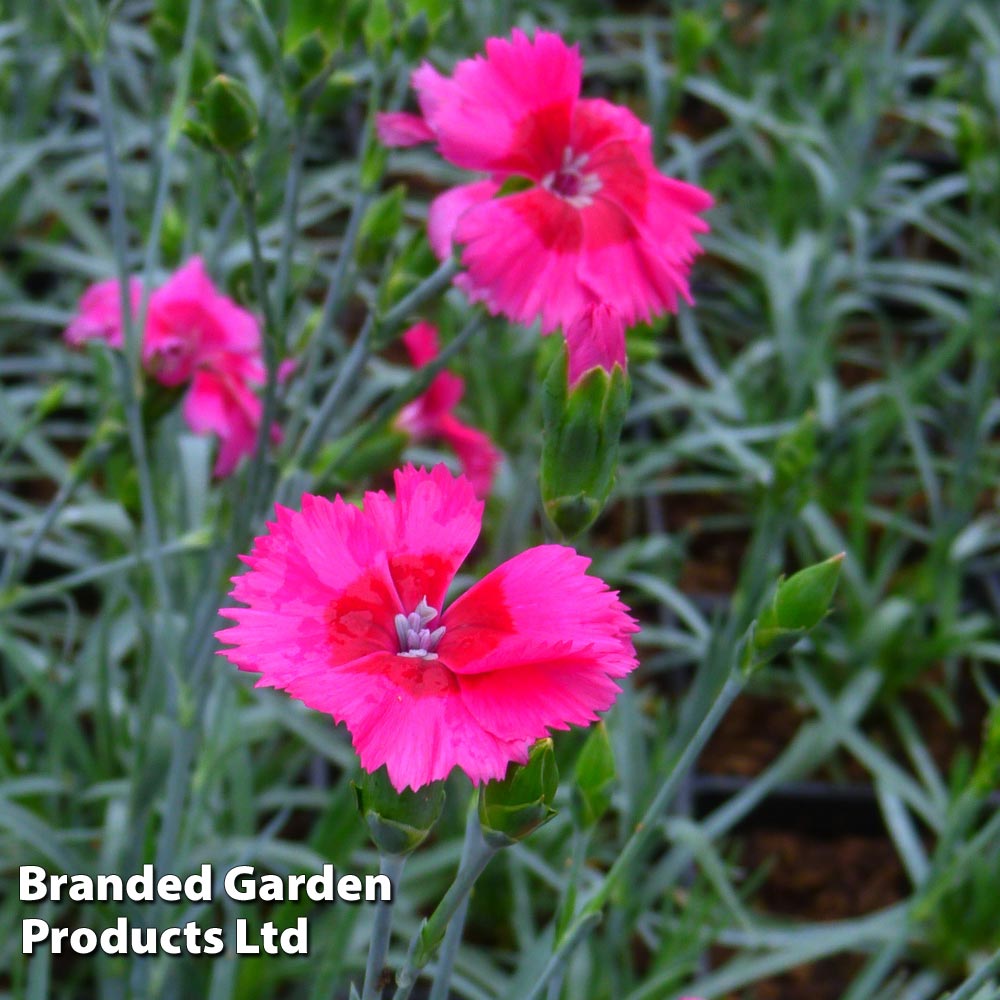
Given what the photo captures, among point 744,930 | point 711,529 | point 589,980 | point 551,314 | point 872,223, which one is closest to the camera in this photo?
point 551,314

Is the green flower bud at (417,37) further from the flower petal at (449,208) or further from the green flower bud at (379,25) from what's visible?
the flower petal at (449,208)

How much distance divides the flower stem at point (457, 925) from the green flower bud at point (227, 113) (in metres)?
0.41

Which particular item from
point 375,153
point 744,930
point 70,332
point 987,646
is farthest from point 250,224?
point 987,646

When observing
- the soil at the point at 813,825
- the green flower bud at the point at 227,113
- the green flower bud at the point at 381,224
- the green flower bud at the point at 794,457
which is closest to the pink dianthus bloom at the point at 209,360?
the green flower bud at the point at 381,224

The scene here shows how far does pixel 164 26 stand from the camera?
1009 mm

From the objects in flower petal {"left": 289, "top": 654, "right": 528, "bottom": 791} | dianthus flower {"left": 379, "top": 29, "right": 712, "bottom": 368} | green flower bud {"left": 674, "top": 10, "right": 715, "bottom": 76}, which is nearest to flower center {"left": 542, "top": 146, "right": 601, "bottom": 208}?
dianthus flower {"left": 379, "top": 29, "right": 712, "bottom": 368}

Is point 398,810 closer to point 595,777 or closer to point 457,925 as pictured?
point 457,925

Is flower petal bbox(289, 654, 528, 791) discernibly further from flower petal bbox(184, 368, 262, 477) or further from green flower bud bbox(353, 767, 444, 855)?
flower petal bbox(184, 368, 262, 477)

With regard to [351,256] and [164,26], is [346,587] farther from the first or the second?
[164,26]

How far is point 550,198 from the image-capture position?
0.69 meters

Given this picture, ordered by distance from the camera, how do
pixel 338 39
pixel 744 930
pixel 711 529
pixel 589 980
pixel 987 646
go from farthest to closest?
1. pixel 711 529
2. pixel 987 646
3. pixel 744 930
4. pixel 589 980
5. pixel 338 39

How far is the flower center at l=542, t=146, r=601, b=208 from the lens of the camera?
73cm

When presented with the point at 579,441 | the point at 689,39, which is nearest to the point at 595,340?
the point at 579,441

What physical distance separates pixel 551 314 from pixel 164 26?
52 cm
